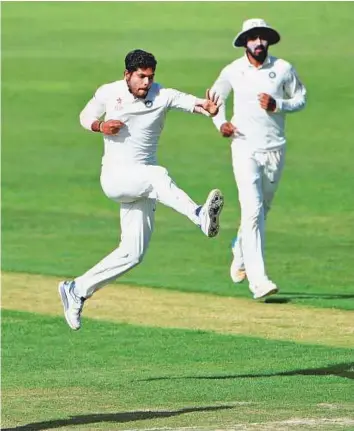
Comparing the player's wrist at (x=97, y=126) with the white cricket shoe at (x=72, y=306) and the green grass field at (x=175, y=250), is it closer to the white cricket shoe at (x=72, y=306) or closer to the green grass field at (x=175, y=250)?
the white cricket shoe at (x=72, y=306)

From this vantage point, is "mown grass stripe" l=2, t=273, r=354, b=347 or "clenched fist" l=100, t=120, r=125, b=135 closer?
"clenched fist" l=100, t=120, r=125, b=135

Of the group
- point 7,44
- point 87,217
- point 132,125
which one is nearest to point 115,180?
point 132,125

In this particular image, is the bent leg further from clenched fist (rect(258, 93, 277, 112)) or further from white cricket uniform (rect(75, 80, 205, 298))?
clenched fist (rect(258, 93, 277, 112))

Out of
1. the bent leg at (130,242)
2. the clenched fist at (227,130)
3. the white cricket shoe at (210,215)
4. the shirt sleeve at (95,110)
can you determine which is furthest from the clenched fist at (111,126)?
the clenched fist at (227,130)

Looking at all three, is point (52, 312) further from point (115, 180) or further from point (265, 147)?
point (115, 180)

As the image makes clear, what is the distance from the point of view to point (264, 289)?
48.8ft

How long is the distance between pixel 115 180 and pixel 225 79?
389 centimetres

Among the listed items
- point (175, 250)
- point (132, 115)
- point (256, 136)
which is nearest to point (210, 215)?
point (132, 115)

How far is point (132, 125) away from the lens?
12086mm

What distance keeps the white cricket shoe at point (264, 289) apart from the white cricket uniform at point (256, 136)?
15 centimetres

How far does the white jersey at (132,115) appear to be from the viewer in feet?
39.3

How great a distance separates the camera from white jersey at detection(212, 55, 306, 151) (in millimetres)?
15445

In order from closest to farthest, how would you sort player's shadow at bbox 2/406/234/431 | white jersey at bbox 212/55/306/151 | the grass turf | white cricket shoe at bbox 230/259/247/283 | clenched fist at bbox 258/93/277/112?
player's shadow at bbox 2/406/234/431 → the grass turf → clenched fist at bbox 258/93/277/112 → white jersey at bbox 212/55/306/151 → white cricket shoe at bbox 230/259/247/283

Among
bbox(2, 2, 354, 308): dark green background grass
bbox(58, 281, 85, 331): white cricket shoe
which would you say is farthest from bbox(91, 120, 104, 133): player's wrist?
bbox(2, 2, 354, 308): dark green background grass
